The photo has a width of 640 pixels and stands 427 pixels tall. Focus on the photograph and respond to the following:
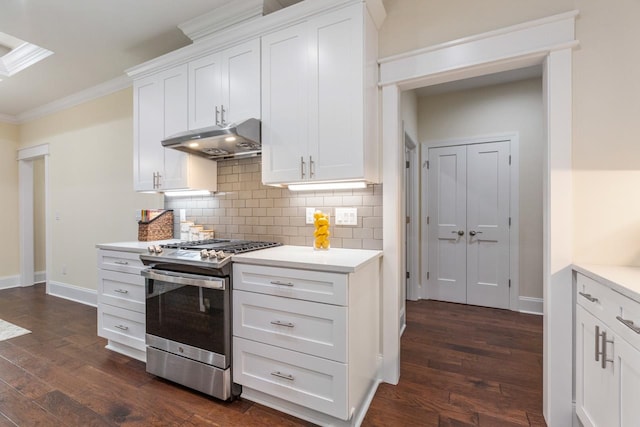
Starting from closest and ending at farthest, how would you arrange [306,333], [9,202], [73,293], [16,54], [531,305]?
[306,333], [16,54], [531,305], [73,293], [9,202]

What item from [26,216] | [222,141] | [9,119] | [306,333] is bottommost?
[306,333]

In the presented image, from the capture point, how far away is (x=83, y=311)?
12.2ft

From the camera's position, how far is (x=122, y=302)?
2516 mm

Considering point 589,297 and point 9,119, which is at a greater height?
point 9,119

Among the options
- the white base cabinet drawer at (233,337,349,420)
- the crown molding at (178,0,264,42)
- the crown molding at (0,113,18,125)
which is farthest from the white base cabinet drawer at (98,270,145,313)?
the crown molding at (0,113,18,125)

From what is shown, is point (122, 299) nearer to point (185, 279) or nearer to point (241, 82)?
point (185, 279)

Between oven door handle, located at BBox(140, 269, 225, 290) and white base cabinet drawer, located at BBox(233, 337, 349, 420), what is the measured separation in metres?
0.39

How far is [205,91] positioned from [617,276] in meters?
2.87

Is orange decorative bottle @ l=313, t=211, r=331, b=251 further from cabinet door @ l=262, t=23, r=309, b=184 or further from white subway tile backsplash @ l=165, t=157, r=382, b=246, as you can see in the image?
cabinet door @ l=262, t=23, r=309, b=184

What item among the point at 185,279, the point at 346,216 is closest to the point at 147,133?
the point at 185,279

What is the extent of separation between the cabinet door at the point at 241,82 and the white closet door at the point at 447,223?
2.77 meters

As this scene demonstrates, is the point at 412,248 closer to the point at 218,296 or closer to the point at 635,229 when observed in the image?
the point at 635,229

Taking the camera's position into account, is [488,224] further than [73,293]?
No

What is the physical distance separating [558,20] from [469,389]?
2373 millimetres
